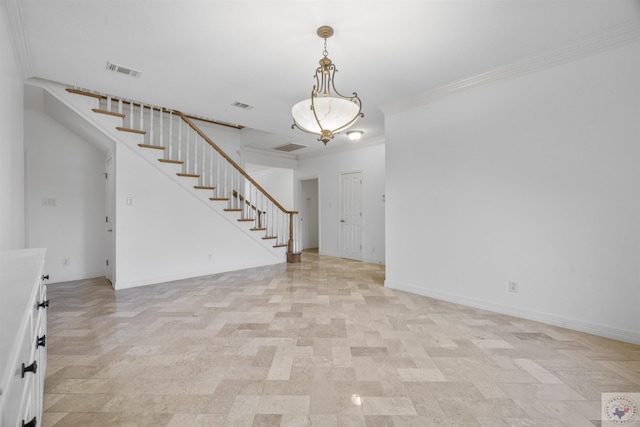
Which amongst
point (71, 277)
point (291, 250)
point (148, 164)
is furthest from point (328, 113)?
point (71, 277)

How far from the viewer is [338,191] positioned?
7078 mm

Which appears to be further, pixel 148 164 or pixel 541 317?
pixel 148 164

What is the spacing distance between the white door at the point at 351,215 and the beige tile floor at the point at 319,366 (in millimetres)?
3151

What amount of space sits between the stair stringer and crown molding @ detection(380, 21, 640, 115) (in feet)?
12.4

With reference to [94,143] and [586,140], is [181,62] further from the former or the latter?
[586,140]

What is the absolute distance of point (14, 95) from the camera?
2.81 metres

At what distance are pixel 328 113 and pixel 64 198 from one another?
4816 millimetres

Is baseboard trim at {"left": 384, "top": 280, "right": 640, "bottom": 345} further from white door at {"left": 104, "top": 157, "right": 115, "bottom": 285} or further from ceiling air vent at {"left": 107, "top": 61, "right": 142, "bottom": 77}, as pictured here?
white door at {"left": 104, "top": 157, "right": 115, "bottom": 285}

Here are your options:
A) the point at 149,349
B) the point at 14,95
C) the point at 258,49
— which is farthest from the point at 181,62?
the point at 149,349

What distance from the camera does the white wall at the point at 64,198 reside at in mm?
4453

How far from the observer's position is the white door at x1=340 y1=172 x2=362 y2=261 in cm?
666
